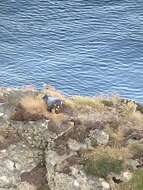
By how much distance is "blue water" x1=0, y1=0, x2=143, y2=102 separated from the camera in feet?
159

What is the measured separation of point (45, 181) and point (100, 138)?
236 cm

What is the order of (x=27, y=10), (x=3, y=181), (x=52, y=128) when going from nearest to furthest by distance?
(x=3, y=181) → (x=52, y=128) → (x=27, y=10)

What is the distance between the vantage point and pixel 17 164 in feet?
→ 59.0

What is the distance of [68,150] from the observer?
1834 cm

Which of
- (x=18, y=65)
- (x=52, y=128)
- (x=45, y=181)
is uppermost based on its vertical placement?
(x=52, y=128)

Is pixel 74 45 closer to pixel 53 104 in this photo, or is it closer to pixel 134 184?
pixel 53 104

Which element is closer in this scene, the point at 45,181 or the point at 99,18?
the point at 45,181

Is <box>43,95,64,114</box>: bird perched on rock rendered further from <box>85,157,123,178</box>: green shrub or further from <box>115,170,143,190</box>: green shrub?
<box>115,170,143,190</box>: green shrub

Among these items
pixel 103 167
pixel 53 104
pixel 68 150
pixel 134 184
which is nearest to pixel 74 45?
pixel 53 104

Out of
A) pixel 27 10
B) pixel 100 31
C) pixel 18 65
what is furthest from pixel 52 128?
pixel 27 10

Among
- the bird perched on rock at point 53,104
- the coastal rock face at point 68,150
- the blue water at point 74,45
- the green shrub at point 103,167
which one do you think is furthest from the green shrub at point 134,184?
the blue water at point 74,45

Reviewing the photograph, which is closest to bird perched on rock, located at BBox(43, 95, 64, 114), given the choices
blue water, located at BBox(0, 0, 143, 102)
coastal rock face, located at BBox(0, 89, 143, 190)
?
coastal rock face, located at BBox(0, 89, 143, 190)

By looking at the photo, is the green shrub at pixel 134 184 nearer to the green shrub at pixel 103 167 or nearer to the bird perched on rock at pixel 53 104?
the green shrub at pixel 103 167

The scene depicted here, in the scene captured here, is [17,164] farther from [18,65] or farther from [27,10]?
[27,10]
